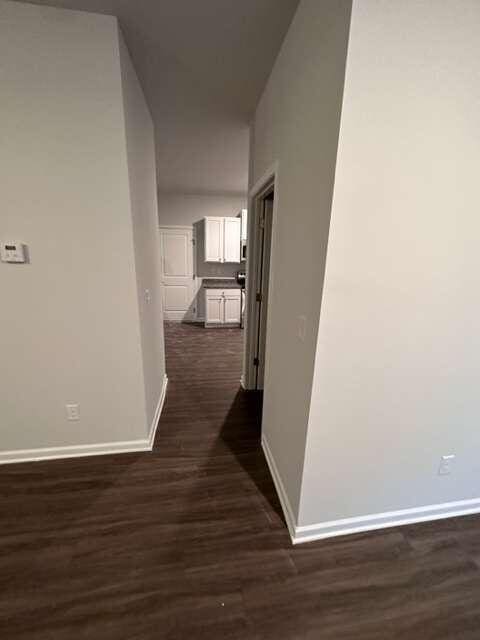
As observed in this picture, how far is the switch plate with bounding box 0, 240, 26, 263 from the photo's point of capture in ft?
5.23

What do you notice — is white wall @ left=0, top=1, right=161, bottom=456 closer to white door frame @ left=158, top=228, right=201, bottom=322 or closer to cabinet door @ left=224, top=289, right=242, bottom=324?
cabinet door @ left=224, top=289, right=242, bottom=324

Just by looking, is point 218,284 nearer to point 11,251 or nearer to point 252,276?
point 252,276

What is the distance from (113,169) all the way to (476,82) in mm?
1757

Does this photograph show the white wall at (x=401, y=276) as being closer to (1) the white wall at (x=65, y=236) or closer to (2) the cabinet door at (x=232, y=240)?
(1) the white wall at (x=65, y=236)

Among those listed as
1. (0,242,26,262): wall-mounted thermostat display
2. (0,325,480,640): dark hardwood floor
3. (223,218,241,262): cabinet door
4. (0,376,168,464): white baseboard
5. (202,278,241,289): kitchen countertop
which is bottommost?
(0,325,480,640): dark hardwood floor

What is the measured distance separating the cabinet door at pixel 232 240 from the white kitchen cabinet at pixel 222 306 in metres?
0.73

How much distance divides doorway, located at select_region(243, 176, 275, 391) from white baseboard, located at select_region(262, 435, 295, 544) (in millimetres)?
880

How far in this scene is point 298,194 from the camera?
4.48 ft

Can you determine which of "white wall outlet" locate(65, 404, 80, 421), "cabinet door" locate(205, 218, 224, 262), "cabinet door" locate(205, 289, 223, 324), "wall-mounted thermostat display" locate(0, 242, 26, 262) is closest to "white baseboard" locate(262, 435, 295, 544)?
"white wall outlet" locate(65, 404, 80, 421)

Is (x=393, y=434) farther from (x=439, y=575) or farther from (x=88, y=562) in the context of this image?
(x=88, y=562)

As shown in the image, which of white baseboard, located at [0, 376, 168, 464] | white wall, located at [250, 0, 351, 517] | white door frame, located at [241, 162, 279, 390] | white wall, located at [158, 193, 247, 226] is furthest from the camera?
white wall, located at [158, 193, 247, 226]

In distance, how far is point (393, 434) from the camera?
1382 mm

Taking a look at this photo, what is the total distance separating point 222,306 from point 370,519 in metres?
4.42

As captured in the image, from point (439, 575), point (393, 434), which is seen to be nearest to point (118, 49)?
point (393, 434)
